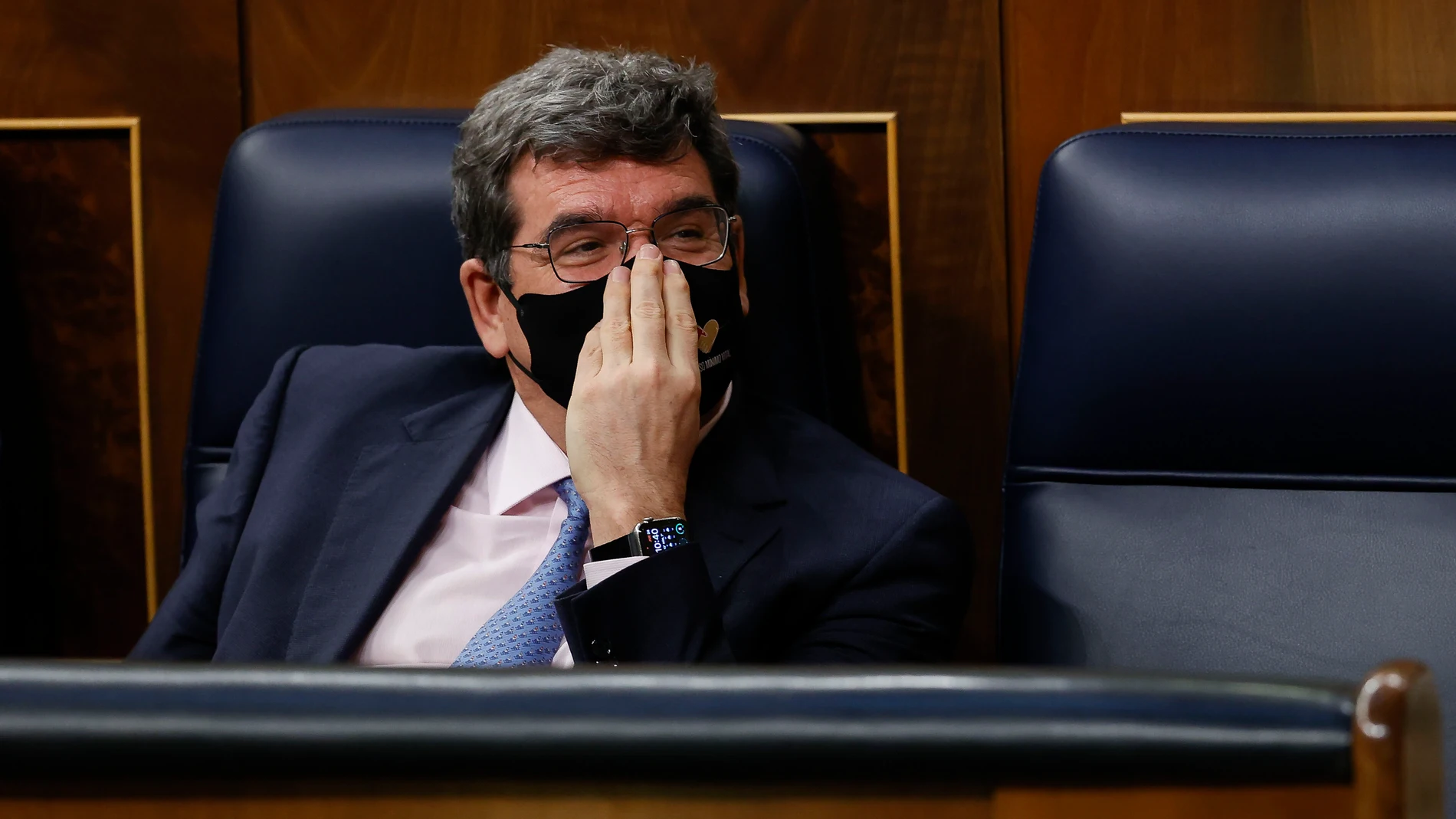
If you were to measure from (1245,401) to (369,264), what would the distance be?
86cm

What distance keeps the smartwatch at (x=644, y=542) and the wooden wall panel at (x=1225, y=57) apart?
0.76m

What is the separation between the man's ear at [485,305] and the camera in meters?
1.33

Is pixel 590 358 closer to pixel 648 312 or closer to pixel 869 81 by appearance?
pixel 648 312

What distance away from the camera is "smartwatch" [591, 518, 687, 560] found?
1104mm

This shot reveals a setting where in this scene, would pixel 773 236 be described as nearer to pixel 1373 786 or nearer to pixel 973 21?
pixel 973 21

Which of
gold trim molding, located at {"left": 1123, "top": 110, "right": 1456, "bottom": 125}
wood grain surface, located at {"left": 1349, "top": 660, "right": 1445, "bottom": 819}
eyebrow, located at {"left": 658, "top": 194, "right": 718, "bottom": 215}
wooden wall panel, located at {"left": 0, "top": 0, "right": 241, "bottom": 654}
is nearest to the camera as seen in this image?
wood grain surface, located at {"left": 1349, "top": 660, "right": 1445, "bottom": 819}

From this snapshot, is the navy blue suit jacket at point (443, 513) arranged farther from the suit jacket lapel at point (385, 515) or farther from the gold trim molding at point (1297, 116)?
the gold trim molding at point (1297, 116)

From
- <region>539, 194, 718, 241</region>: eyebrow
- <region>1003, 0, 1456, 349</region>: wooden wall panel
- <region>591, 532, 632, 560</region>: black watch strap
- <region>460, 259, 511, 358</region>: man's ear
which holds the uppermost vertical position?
<region>1003, 0, 1456, 349</region>: wooden wall panel

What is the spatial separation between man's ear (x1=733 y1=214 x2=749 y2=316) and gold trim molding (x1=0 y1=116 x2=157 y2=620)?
0.79 m

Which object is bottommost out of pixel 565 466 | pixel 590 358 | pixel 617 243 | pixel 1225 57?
pixel 565 466

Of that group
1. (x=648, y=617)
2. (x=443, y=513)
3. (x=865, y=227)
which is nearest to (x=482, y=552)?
(x=443, y=513)

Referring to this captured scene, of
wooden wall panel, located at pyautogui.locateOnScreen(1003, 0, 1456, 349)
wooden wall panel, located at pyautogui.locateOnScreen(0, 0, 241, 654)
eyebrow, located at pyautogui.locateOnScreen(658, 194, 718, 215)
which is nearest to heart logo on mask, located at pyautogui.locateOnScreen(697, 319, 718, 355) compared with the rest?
eyebrow, located at pyautogui.locateOnScreen(658, 194, 718, 215)

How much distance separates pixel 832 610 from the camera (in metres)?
1.17

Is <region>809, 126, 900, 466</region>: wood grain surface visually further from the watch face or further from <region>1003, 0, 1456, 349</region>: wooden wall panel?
the watch face
